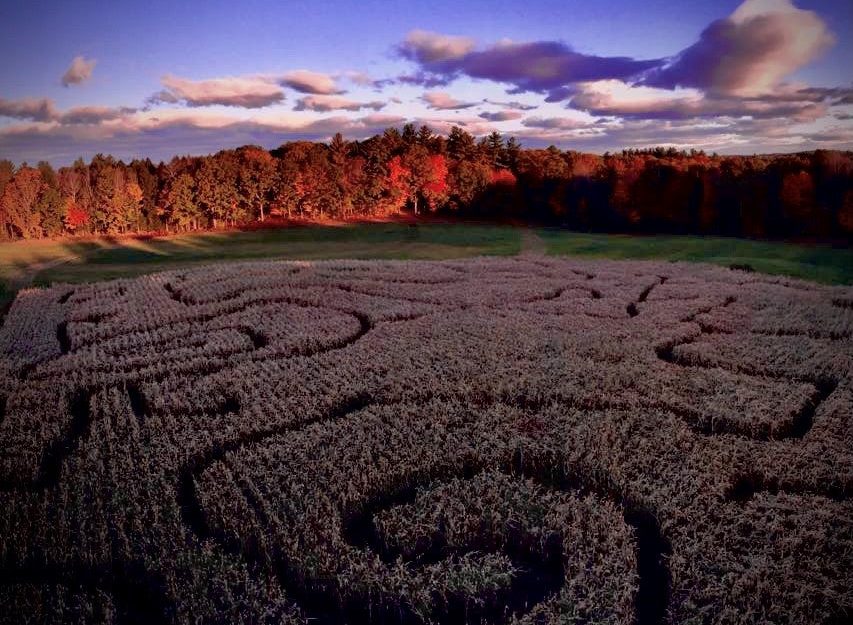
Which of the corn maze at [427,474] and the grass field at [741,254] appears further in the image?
the grass field at [741,254]

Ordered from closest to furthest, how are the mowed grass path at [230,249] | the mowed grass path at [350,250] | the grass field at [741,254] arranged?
1. the grass field at [741,254]
2. the mowed grass path at [350,250]
3. the mowed grass path at [230,249]

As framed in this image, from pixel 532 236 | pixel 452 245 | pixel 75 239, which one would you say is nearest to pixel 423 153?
pixel 532 236

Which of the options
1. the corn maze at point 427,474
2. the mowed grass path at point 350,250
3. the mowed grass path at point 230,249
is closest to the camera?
the corn maze at point 427,474

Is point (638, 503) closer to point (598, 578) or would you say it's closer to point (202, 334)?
point (598, 578)

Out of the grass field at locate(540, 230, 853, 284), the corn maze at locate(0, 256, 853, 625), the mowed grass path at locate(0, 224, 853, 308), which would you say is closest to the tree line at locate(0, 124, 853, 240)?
the mowed grass path at locate(0, 224, 853, 308)

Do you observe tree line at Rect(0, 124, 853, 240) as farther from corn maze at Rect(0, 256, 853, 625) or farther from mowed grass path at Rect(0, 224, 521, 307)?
corn maze at Rect(0, 256, 853, 625)

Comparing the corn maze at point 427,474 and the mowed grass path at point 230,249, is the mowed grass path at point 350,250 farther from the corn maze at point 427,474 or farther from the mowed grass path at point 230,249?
the corn maze at point 427,474

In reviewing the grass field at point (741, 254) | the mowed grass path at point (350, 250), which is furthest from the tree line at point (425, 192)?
the grass field at point (741, 254)

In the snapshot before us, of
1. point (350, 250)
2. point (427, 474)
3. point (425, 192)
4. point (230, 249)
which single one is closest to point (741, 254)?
point (350, 250)
